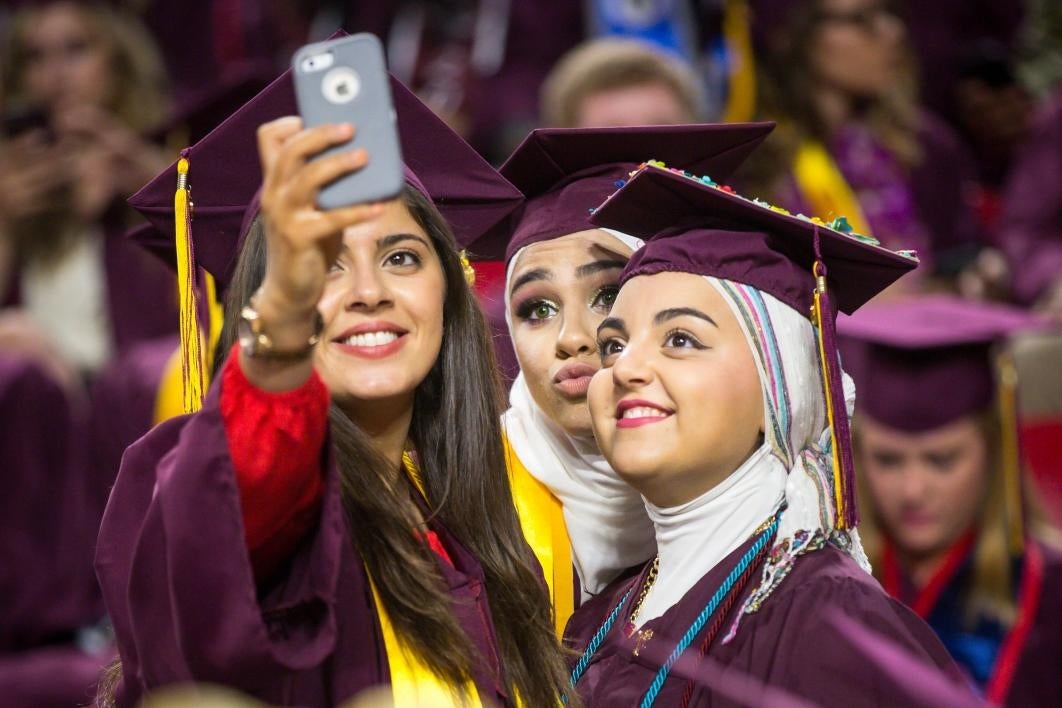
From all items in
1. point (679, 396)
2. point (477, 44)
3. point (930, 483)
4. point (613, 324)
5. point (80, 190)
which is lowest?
point (930, 483)

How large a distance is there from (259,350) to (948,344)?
111 inches

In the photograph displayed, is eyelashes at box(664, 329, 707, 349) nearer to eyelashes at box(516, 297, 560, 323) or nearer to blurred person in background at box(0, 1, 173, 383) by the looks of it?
eyelashes at box(516, 297, 560, 323)

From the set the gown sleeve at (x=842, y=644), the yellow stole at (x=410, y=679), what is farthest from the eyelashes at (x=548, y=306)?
the yellow stole at (x=410, y=679)

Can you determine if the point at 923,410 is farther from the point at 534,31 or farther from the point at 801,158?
the point at 534,31

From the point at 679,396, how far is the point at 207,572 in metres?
0.88

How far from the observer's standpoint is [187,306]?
2.59 meters

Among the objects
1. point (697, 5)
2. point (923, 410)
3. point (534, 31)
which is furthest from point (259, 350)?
point (534, 31)

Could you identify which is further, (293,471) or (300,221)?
(293,471)

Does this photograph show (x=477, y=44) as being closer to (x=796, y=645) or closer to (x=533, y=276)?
(x=533, y=276)

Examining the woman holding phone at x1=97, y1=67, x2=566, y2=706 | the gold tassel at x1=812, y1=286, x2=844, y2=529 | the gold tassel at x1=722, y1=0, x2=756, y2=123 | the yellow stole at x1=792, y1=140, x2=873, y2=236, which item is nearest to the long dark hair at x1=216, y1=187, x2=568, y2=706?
the woman holding phone at x1=97, y1=67, x2=566, y2=706

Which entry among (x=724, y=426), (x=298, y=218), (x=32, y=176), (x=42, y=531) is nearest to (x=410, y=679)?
(x=724, y=426)

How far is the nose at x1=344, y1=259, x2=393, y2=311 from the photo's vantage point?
2.54 metres

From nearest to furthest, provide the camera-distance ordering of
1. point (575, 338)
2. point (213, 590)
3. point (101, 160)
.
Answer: point (213, 590)
point (575, 338)
point (101, 160)

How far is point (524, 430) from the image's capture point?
322 cm
